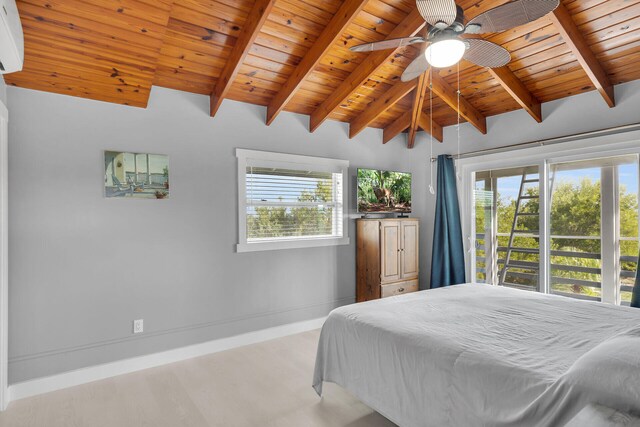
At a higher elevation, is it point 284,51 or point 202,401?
point 284,51

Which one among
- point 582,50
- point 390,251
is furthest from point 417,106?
point 390,251

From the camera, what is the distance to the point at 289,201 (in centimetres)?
401

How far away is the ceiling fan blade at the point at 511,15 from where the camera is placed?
1.67m

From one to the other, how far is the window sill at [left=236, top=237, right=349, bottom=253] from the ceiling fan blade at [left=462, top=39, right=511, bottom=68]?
2.50m

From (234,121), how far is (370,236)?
6.70ft

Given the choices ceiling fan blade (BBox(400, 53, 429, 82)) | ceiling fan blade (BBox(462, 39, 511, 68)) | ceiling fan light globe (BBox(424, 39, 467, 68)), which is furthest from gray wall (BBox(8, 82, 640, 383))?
ceiling fan light globe (BBox(424, 39, 467, 68))

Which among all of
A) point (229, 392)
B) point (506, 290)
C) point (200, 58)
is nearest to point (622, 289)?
point (506, 290)

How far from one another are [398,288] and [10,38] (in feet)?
13.2

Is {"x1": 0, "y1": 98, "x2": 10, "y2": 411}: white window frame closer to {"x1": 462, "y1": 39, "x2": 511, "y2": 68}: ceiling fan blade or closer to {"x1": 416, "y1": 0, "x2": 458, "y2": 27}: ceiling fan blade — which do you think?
{"x1": 416, "y1": 0, "x2": 458, "y2": 27}: ceiling fan blade

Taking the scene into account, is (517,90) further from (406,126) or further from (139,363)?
(139,363)

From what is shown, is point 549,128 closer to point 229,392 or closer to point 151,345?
point 229,392

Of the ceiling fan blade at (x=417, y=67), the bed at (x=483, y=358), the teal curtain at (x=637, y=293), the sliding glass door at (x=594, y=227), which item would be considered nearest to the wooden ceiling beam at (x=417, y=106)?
the ceiling fan blade at (x=417, y=67)

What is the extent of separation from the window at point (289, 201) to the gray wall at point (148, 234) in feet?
0.38

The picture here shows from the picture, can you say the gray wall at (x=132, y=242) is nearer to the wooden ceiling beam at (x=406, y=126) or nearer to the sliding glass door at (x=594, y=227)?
the wooden ceiling beam at (x=406, y=126)
